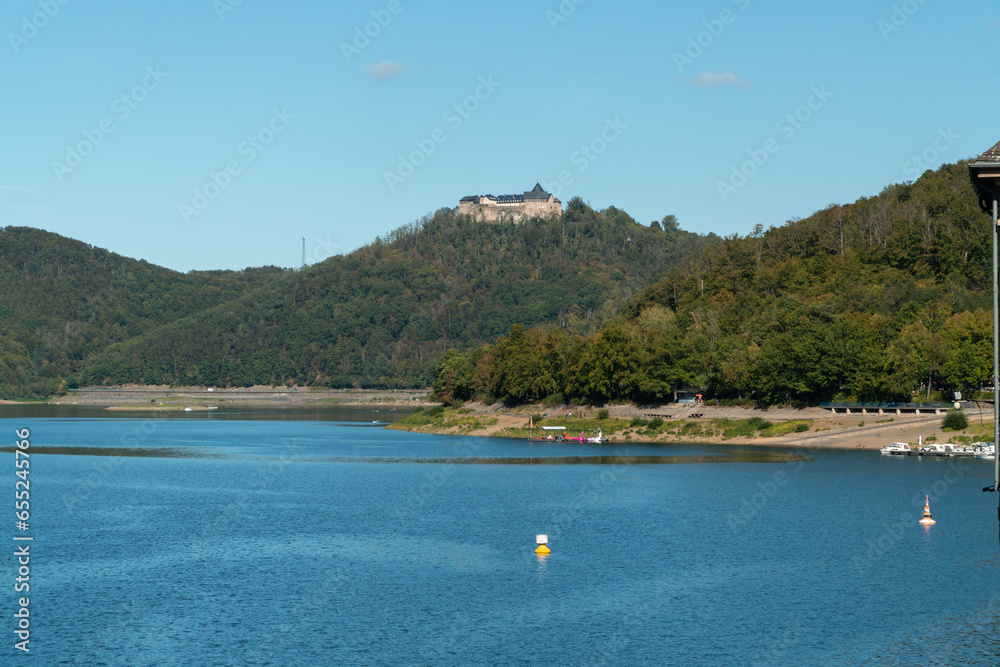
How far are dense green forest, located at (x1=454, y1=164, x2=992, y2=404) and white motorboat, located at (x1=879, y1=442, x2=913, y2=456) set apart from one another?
17567 mm

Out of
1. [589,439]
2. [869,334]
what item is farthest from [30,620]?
[869,334]

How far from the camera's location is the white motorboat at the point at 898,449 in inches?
4136

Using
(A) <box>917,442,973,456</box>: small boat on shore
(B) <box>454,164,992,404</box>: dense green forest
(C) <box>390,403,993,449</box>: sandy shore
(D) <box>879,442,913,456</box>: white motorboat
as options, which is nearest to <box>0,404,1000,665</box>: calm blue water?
(A) <box>917,442,973,456</box>: small boat on shore

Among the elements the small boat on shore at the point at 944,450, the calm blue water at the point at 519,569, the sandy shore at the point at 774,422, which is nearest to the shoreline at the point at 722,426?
the sandy shore at the point at 774,422

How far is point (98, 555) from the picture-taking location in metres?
56.2

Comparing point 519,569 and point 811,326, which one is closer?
point 519,569

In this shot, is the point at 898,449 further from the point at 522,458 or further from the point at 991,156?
the point at 991,156

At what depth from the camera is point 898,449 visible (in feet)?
347

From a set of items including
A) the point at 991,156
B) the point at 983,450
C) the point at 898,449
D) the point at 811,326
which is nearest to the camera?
the point at 991,156

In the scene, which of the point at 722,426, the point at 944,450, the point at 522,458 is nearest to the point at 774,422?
the point at 722,426

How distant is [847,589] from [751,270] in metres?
144

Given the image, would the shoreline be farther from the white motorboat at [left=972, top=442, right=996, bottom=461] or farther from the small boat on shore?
the small boat on shore

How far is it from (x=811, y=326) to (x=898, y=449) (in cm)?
3064

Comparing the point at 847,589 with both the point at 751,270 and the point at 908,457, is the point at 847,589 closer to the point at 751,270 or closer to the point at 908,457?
the point at 908,457
